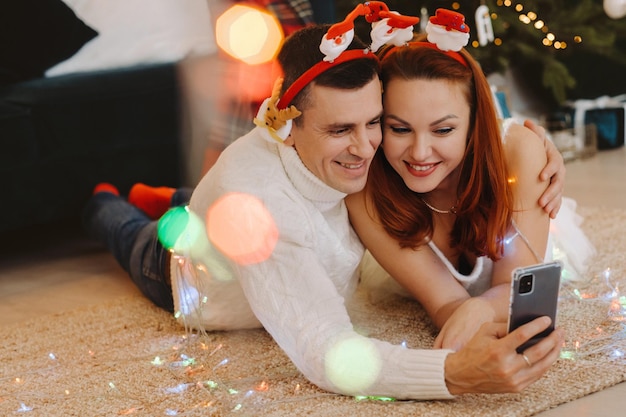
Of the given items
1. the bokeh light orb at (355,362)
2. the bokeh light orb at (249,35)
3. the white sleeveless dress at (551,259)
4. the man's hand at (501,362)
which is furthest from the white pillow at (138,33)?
the man's hand at (501,362)

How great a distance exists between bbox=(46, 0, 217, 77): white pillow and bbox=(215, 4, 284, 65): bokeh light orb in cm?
6

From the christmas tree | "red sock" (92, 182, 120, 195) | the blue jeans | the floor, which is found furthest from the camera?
the christmas tree

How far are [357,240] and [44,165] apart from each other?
3.49ft

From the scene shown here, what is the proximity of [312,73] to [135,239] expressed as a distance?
870mm

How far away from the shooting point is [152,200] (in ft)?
8.11

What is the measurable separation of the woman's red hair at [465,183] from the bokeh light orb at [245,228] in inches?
11.5

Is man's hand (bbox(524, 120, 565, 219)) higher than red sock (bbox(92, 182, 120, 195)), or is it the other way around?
man's hand (bbox(524, 120, 565, 219))

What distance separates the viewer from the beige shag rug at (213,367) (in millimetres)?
1396

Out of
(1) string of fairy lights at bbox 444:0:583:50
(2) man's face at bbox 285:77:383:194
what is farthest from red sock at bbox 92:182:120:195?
(1) string of fairy lights at bbox 444:0:583:50

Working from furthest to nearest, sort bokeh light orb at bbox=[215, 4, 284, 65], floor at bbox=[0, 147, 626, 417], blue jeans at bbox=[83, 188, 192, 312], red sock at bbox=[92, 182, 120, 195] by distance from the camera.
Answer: bokeh light orb at bbox=[215, 4, 284, 65]
red sock at bbox=[92, 182, 120, 195]
floor at bbox=[0, 147, 626, 417]
blue jeans at bbox=[83, 188, 192, 312]

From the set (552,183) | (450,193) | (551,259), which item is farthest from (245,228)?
(551,259)

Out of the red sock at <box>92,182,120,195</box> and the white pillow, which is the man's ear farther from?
the white pillow

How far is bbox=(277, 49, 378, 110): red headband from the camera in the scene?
1469 millimetres

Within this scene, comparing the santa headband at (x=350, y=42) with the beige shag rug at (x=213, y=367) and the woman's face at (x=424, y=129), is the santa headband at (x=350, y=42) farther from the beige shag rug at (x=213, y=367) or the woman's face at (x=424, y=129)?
the beige shag rug at (x=213, y=367)
